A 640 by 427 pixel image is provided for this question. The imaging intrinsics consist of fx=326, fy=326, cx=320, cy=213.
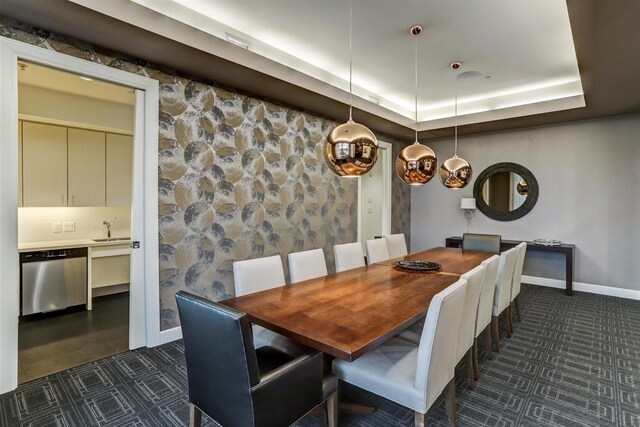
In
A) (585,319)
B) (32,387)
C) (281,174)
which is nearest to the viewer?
(32,387)

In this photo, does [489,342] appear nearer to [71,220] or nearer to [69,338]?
[69,338]

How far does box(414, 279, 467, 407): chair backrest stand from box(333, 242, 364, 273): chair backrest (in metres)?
1.54

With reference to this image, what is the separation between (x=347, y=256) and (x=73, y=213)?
Answer: 12.6 ft

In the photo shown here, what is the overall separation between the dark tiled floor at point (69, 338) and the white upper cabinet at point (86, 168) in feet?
4.68

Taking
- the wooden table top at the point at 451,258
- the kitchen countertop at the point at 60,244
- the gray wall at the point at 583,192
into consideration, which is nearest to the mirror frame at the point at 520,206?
the gray wall at the point at 583,192

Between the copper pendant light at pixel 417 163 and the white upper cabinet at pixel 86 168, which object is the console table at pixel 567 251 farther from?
the white upper cabinet at pixel 86 168

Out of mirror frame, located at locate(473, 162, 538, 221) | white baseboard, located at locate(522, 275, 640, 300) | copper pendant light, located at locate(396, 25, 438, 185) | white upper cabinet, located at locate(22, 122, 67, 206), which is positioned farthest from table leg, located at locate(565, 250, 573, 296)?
white upper cabinet, located at locate(22, 122, 67, 206)

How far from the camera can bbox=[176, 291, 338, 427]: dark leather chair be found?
131 cm

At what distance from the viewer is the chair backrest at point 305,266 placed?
8.99ft

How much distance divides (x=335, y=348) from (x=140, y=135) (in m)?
2.56

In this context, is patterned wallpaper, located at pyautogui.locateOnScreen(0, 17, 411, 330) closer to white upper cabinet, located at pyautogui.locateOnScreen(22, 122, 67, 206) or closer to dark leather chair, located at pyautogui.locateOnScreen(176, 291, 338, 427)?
dark leather chair, located at pyautogui.locateOnScreen(176, 291, 338, 427)

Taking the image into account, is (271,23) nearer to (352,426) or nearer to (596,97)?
(352,426)

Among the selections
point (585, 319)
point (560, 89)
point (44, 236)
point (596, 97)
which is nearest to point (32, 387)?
point (44, 236)

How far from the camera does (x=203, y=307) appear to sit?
140 centimetres
